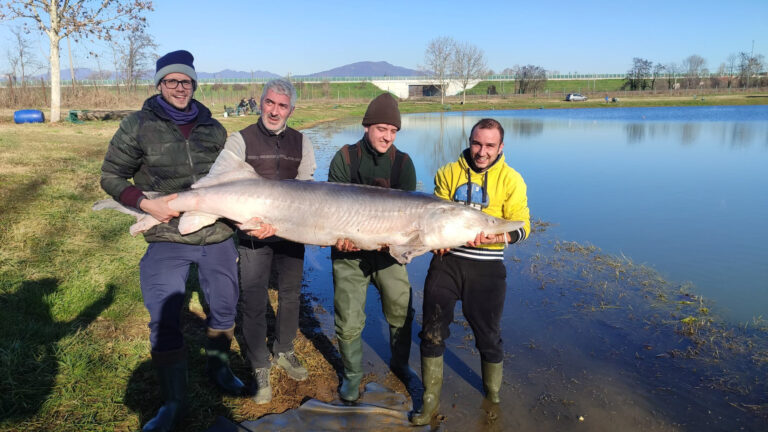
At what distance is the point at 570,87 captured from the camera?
99000 mm

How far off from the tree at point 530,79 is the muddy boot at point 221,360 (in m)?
98.1

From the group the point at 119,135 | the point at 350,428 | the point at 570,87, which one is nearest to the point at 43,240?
the point at 119,135

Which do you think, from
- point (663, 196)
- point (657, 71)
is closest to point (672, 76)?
point (657, 71)

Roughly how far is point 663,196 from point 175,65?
13985 millimetres

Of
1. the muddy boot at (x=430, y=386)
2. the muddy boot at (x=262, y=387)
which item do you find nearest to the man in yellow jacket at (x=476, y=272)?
the muddy boot at (x=430, y=386)

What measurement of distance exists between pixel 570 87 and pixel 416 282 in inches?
4092

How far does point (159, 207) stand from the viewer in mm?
3854

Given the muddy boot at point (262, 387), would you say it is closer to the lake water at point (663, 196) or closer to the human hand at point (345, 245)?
the human hand at point (345, 245)

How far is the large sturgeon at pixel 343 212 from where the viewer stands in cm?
412

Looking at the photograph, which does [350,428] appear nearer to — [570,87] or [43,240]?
[43,240]

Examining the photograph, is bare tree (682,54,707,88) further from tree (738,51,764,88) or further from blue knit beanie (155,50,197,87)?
blue knit beanie (155,50,197,87)

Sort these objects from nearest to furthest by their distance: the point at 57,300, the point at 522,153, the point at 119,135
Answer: the point at 119,135
the point at 57,300
the point at 522,153

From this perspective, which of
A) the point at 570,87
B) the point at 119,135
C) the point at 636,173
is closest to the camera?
the point at 119,135

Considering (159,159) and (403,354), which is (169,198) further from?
(403,354)
